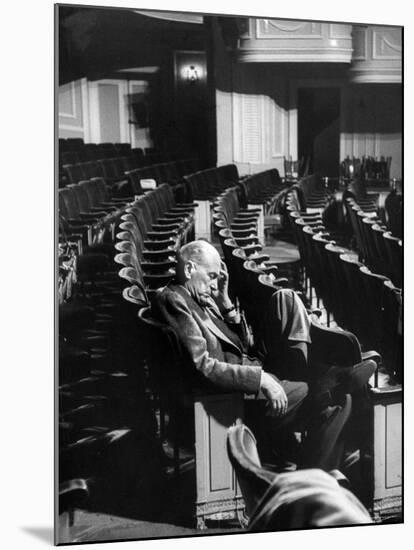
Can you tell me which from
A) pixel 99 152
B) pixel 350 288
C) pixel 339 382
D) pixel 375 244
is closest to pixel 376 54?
pixel 375 244

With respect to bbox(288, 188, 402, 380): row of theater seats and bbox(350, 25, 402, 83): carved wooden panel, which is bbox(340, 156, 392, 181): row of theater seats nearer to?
bbox(288, 188, 402, 380): row of theater seats

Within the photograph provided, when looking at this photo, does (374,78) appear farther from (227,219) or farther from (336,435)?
(336,435)

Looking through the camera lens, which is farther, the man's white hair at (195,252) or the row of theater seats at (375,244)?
the row of theater seats at (375,244)

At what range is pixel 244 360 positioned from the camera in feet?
15.3

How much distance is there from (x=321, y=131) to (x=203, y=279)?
0.83 metres

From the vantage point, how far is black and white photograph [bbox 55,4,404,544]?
4.48 m

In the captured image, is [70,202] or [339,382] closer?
[70,202]

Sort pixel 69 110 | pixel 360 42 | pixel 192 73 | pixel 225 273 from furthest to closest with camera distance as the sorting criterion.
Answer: pixel 360 42 < pixel 225 273 < pixel 192 73 < pixel 69 110

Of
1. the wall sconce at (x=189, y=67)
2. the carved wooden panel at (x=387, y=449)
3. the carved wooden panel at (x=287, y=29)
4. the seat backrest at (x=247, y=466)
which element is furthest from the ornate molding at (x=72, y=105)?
the carved wooden panel at (x=387, y=449)

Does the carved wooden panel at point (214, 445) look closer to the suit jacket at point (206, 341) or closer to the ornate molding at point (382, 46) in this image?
the suit jacket at point (206, 341)

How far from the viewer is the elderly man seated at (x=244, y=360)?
15.0ft

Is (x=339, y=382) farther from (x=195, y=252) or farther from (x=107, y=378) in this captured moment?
(x=107, y=378)

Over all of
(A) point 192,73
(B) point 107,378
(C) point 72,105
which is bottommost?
(B) point 107,378

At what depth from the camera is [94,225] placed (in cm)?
448
